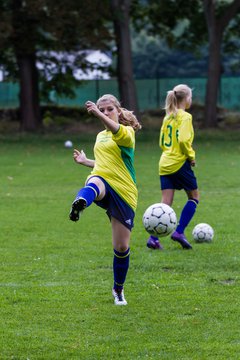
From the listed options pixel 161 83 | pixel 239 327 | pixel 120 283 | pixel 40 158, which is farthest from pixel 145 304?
pixel 161 83

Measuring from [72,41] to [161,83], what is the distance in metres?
10.7

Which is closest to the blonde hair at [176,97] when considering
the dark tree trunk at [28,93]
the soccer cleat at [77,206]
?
the soccer cleat at [77,206]

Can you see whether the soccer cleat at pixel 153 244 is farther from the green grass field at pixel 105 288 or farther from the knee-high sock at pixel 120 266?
the knee-high sock at pixel 120 266

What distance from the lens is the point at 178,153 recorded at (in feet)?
33.2

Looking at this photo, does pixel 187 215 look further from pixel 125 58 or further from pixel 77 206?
pixel 125 58

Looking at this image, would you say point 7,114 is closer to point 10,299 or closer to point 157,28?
point 157,28

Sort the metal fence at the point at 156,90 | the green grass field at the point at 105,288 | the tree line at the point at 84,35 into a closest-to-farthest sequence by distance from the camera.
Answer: the green grass field at the point at 105,288
the tree line at the point at 84,35
the metal fence at the point at 156,90

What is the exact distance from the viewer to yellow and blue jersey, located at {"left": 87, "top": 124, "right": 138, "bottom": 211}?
23.9 feet

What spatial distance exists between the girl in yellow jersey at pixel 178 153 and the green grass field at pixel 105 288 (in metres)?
0.38

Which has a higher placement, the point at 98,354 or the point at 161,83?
the point at 98,354

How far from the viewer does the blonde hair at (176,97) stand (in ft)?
32.7

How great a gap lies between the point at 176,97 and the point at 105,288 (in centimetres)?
294

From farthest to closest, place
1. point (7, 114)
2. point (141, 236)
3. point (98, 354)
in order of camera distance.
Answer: point (7, 114)
point (141, 236)
point (98, 354)

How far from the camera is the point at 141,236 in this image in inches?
437
